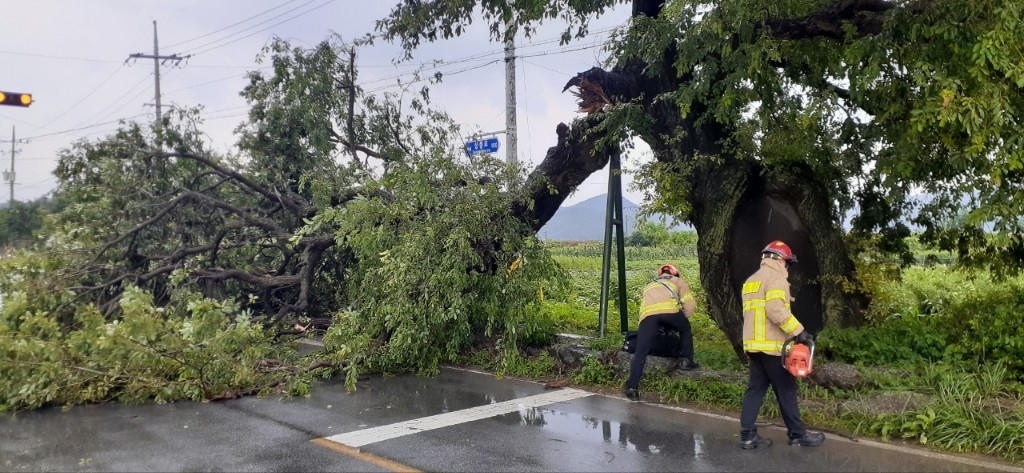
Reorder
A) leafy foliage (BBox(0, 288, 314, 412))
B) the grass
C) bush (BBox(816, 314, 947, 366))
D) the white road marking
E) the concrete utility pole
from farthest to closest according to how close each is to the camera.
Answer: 1. the concrete utility pole
2. leafy foliage (BBox(0, 288, 314, 412))
3. bush (BBox(816, 314, 947, 366))
4. the white road marking
5. the grass

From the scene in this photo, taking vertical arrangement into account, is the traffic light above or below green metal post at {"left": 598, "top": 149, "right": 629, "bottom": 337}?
above

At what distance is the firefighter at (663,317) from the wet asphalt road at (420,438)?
40 cm

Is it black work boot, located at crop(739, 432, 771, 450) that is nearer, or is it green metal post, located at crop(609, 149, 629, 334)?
black work boot, located at crop(739, 432, 771, 450)

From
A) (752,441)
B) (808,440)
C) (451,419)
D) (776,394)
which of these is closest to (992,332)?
(808,440)

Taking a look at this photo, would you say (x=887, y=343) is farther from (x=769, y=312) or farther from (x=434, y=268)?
(x=434, y=268)

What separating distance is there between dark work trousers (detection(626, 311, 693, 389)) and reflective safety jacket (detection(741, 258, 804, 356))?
6.20ft

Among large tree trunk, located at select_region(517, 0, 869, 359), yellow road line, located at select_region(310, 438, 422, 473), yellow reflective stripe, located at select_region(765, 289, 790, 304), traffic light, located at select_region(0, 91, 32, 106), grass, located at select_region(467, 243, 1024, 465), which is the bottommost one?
yellow road line, located at select_region(310, 438, 422, 473)

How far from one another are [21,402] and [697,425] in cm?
693

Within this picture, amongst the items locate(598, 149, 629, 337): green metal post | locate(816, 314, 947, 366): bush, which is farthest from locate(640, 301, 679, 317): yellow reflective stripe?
locate(598, 149, 629, 337): green metal post

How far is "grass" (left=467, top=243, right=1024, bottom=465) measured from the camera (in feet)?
18.7

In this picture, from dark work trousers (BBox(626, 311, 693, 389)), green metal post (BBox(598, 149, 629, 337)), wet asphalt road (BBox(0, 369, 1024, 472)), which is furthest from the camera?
green metal post (BBox(598, 149, 629, 337))

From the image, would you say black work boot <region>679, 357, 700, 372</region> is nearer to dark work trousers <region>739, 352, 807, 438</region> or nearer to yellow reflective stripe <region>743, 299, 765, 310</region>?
dark work trousers <region>739, 352, 807, 438</region>

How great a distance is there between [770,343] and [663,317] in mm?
2223

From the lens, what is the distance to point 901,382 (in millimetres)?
6402
